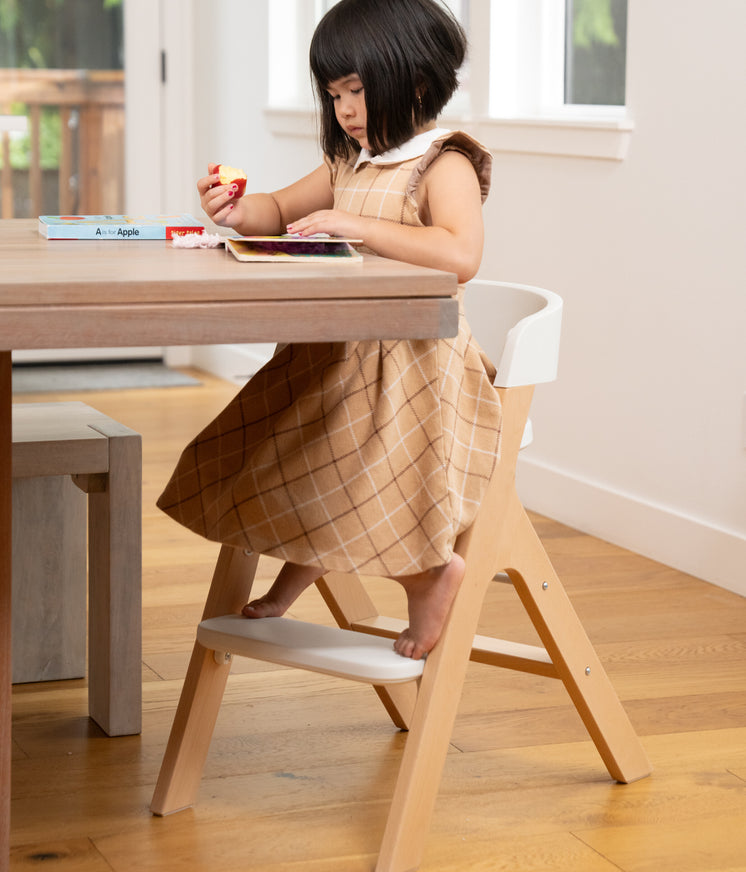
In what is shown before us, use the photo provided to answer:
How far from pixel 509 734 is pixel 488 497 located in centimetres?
55

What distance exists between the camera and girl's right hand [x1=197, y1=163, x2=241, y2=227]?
161 cm

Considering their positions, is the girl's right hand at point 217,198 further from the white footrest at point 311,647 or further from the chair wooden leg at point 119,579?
the white footrest at point 311,647

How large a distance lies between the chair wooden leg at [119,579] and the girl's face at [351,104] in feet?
1.77

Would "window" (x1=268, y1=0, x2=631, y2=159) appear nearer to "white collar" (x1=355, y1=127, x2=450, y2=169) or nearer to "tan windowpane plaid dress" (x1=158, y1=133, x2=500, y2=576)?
"white collar" (x1=355, y1=127, x2=450, y2=169)

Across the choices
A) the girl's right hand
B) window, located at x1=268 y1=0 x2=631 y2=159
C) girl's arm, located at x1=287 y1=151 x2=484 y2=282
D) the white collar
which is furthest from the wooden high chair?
window, located at x1=268 y1=0 x2=631 y2=159

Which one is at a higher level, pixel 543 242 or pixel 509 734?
pixel 543 242

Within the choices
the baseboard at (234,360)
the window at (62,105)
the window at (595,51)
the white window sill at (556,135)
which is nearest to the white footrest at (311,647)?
the white window sill at (556,135)

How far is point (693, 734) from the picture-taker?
1922 millimetres

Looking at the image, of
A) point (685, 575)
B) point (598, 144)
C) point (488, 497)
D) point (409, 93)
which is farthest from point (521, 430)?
point (598, 144)

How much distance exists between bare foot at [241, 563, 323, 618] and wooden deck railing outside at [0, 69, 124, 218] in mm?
3556

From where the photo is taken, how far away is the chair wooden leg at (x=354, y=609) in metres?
1.86

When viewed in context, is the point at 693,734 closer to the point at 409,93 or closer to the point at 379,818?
the point at 379,818

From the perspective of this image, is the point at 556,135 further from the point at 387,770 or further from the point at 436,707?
the point at 436,707

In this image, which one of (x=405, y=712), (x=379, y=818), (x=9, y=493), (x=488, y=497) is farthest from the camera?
(x=405, y=712)
